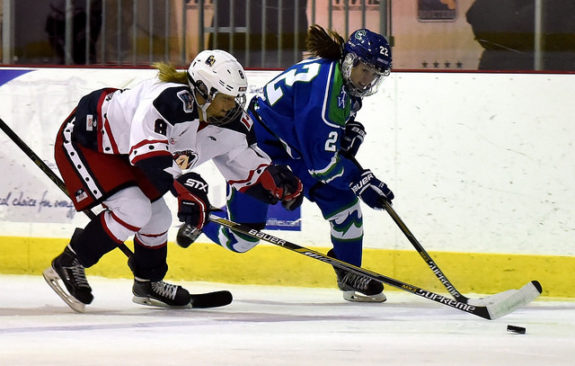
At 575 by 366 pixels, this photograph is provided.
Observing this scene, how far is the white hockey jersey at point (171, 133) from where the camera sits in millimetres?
3533

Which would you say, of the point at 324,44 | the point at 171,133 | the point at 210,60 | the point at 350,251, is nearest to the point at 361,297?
the point at 350,251

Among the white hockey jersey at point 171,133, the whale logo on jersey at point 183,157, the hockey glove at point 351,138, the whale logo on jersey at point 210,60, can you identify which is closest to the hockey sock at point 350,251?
the hockey glove at point 351,138

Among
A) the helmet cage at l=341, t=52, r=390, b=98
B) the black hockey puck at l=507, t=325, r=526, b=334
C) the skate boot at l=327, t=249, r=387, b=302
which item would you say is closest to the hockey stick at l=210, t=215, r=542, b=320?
the black hockey puck at l=507, t=325, r=526, b=334

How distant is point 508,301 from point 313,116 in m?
0.99

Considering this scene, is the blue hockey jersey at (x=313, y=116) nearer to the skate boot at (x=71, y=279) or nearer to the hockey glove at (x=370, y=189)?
the hockey glove at (x=370, y=189)

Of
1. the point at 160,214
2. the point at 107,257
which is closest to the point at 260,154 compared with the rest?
the point at 160,214

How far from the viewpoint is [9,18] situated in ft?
17.4

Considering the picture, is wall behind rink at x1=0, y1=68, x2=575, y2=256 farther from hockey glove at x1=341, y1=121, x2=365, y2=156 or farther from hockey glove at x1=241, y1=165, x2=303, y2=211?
hockey glove at x1=241, y1=165, x2=303, y2=211

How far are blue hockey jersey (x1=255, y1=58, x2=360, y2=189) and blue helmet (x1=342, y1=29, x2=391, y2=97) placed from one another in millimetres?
41

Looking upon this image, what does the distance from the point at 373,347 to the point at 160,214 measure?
1083 millimetres

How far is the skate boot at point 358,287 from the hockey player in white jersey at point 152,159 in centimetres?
52

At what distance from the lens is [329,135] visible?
4016 mm

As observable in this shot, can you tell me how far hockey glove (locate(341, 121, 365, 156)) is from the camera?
425 cm

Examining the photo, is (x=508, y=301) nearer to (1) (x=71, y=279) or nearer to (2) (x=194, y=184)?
(2) (x=194, y=184)
